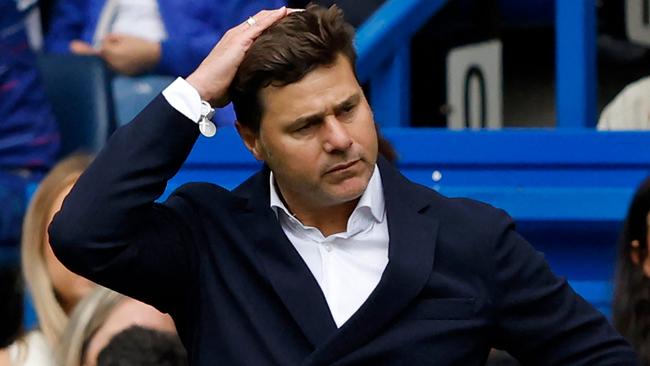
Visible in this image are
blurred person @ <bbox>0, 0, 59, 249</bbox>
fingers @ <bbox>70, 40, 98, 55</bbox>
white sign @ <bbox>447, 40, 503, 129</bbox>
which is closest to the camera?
blurred person @ <bbox>0, 0, 59, 249</bbox>

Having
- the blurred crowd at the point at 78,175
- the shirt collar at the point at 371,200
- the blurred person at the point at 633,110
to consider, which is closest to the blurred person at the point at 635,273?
the blurred crowd at the point at 78,175

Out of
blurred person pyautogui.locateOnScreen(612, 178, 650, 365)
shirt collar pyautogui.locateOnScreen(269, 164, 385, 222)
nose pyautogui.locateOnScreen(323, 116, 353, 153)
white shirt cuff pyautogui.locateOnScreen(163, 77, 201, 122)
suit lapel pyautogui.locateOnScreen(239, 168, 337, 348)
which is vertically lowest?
blurred person pyautogui.locateOnScreen(612, 178, 650, 365)

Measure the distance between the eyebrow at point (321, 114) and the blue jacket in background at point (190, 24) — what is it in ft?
6.95

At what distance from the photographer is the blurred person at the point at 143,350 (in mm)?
3006

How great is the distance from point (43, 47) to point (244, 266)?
272cm

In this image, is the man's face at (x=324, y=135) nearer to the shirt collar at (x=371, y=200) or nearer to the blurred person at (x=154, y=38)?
the shirt collar at (x=371, y=200)

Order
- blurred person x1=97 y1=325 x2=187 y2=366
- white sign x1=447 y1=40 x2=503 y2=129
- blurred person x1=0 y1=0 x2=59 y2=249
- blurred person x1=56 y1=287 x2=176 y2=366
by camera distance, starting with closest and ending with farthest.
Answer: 1. blurred person x1=97 y1=325 x2=187 y2=366
2. blurred person x1=56 y1=287 x2=176 y2=366
3. blurred person x1=0 y1=0 x2=59 y2=249
4. white sign x1=447 y1=40 x2=503 y2=129

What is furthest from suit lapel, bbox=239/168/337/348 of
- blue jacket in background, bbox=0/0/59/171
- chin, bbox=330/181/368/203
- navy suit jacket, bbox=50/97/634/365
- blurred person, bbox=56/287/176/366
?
blue jacket in background, bbox=0/0/59/171

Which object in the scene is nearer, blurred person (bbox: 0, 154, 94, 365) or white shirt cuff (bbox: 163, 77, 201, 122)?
white shirt cuff (bbox: 163, 77, 201, 122)

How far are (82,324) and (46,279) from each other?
0.28 metres

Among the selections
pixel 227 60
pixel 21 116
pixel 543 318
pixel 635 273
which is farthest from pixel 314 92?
pixel 21 116

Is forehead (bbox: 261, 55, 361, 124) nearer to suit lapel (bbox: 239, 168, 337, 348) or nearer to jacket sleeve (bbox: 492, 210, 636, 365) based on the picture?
suit lapel (bbox: 239, 168, 337, 348)

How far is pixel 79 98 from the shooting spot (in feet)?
15.3

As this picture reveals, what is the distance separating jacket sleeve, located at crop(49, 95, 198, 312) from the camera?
244 cm
